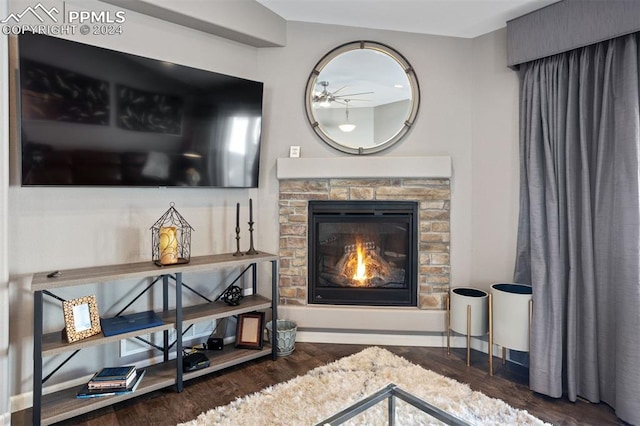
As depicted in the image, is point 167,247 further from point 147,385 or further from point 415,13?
point 415,13

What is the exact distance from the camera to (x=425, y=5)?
2.36 m

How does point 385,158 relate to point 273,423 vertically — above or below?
above

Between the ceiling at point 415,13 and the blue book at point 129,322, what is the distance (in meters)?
2.19

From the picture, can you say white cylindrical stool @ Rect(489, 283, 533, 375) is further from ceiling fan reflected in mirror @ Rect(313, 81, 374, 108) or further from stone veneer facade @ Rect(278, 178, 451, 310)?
ceiling fan reflected in mirror @ Rect(313, 81, 374, 108)

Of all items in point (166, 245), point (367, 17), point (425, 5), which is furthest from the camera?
point (367, 17)

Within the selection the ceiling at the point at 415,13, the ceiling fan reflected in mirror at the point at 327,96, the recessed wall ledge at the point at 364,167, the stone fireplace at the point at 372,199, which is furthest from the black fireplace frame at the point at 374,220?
the ceiling at the point at 415,13

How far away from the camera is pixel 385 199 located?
8.93 feet

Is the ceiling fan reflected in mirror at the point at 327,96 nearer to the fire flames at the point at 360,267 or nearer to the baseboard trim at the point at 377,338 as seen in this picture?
the fire flames at the point at 360,267

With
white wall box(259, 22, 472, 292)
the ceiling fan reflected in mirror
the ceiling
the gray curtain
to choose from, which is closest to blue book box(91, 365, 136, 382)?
white wall box(259, 22, 472, 292)

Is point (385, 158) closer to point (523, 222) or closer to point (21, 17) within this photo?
point (523, 222)

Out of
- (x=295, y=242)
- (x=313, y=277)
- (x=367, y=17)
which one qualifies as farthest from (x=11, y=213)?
(x=367, y=17)

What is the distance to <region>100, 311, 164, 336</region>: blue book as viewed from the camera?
6.34 ft

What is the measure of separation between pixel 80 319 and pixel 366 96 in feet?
7.55

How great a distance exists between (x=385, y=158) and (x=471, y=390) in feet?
5.18
